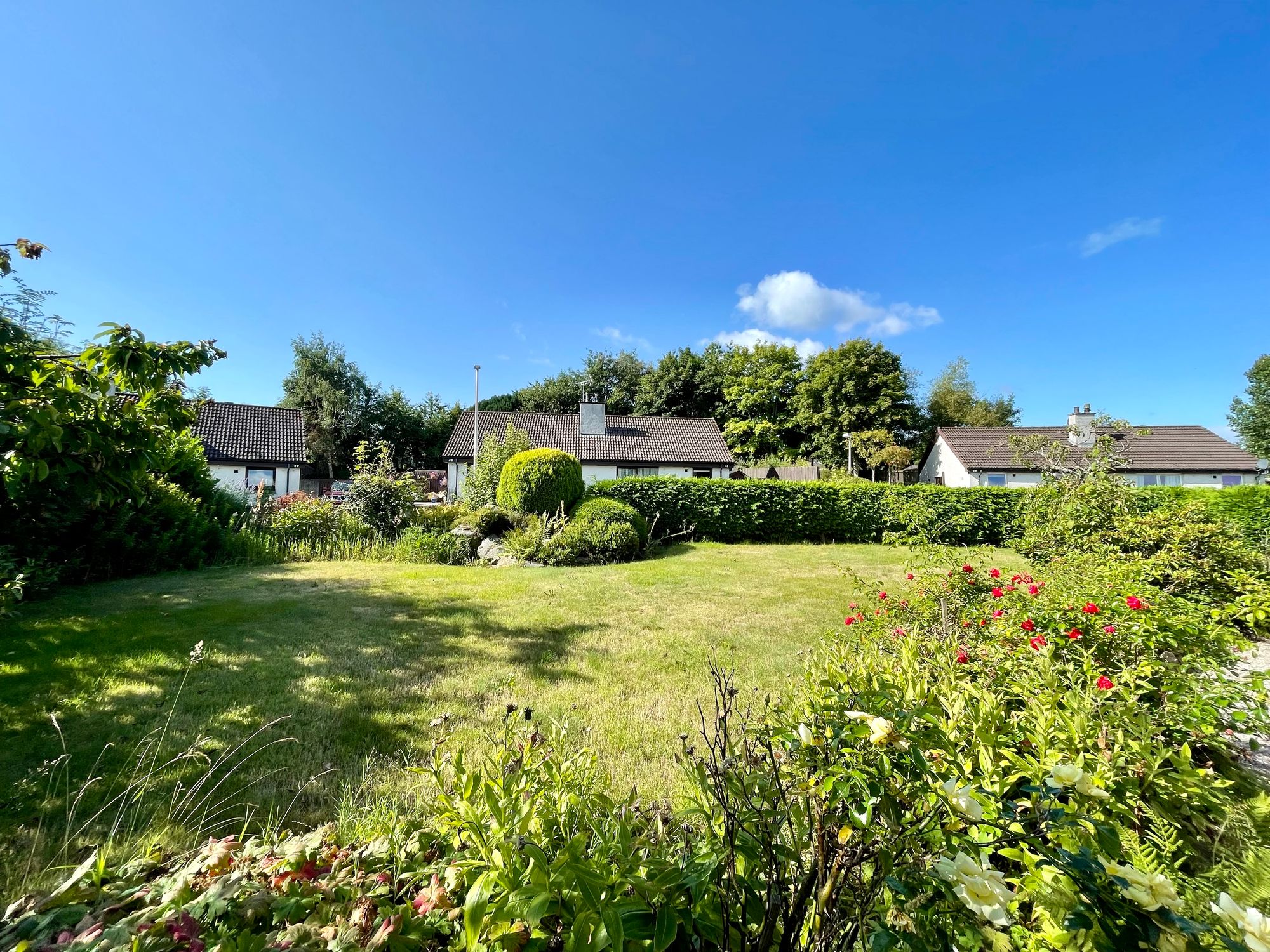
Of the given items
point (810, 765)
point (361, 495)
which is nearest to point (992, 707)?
point (810, 765)

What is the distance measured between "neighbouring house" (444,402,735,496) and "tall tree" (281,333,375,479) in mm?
11434

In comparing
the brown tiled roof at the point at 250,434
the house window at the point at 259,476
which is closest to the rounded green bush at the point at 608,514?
the house window at the point at 259,476

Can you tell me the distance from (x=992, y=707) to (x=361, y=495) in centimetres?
1119

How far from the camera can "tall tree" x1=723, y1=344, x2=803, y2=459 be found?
3350 centimetres

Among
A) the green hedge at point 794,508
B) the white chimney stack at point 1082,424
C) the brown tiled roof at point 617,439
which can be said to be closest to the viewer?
the green hedge at point 794,508

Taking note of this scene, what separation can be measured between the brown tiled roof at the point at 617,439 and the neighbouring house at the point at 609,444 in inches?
1.3

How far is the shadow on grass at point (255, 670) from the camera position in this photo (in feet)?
9.02

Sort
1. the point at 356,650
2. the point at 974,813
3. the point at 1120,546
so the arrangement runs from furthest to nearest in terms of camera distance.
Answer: the point at 1120,546 → the point at 356,650 → the point at 974,813

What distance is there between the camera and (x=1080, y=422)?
1841 cm

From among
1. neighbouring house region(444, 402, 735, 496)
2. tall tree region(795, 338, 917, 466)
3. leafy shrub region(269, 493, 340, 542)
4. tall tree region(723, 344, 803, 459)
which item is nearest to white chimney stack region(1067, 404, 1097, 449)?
tall tree region(795, 338, 917, 466)

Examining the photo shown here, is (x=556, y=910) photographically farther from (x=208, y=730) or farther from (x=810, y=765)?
(x=208, y=730)

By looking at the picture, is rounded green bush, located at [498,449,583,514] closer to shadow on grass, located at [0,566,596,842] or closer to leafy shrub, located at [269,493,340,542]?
leafy shrub, located at [269,493,340,542]

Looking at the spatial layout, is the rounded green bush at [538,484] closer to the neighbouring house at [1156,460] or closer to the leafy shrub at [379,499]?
the leafy shrub at [379,499]

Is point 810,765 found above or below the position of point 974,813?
below
